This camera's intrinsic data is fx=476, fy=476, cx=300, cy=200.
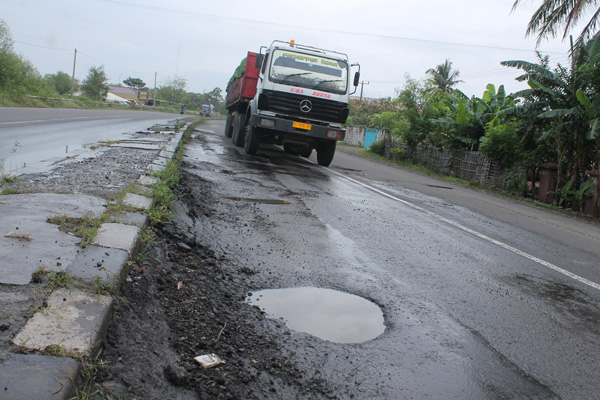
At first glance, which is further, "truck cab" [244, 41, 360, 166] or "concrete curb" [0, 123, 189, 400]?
"truck cab" [244, 41, 360, 166]

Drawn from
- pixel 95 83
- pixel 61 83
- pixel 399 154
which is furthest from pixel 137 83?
pixel 399 154

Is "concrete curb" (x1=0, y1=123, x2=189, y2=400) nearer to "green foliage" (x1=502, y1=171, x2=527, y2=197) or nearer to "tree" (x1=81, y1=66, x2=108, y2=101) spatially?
"green foliage" (x1=502, y1=171, x2=527, y2=197)

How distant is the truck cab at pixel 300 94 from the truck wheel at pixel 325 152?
85cm

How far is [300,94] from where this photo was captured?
474 inches

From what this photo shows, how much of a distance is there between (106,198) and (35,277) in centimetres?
244

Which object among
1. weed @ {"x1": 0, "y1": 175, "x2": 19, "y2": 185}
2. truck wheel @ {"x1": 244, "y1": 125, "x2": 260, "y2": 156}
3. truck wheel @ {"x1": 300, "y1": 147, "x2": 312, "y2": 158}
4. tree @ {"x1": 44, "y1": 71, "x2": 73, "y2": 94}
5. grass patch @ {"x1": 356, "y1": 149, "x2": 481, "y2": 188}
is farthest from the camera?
tree @ {"x1": 44, "y1": 71, "x2": 73, "y2": 94}

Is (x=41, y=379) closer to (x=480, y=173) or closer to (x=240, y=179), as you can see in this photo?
(x=240, y=179)

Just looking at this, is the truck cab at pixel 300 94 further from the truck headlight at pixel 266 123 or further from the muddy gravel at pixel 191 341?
the muddy gravel at pixel 191 341

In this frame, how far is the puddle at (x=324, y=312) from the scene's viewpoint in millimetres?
2988

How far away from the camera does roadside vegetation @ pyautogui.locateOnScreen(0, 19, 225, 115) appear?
3484 centimetres

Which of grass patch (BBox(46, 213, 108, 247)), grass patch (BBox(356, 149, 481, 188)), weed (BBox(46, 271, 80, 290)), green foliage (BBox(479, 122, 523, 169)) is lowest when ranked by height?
weed (BBox(46, 271, 80, 290))

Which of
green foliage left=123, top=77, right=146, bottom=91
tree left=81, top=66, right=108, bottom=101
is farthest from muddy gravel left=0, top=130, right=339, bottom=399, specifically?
green foliage left=123, top=77, right=146, bottom=91

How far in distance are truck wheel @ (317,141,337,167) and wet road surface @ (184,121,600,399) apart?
17.7ft

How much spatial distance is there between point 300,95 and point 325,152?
233cm
